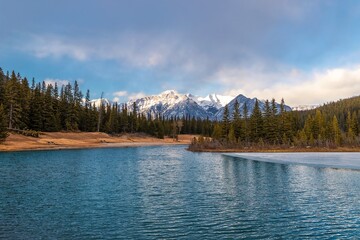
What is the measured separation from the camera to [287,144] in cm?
10388

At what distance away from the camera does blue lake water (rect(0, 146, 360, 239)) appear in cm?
1845

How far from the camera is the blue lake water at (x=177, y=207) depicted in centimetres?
1845

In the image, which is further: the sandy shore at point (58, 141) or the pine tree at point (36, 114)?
the pine tree at point (36, 114)

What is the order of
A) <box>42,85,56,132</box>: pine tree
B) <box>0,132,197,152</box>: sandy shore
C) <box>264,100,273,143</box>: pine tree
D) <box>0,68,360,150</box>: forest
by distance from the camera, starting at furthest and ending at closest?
<box>42,85,56,132</box>: pine tree
<box>264,100,273,143</box>: pine tree
<box>0,68,360,150</box>: forest
<box>0,132,197,152</box>: sandy shore

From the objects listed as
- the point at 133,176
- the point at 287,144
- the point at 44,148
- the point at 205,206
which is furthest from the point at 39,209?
the point at 287,144

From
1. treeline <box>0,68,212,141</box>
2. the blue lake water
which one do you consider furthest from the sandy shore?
the blue lake water

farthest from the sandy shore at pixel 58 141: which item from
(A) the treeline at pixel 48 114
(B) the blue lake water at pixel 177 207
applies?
(B) the blue lake water at pixel 177 207

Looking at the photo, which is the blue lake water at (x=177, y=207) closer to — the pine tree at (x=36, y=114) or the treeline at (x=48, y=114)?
the treeline at (x=48, y=114)

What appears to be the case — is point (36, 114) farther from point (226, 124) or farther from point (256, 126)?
point (256, 126)

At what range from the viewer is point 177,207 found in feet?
78.9

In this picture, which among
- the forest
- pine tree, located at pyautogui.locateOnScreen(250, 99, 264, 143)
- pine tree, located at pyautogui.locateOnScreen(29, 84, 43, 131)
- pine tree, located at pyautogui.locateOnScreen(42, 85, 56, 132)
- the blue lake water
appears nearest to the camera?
the blue lake water

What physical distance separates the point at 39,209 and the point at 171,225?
34.2ft

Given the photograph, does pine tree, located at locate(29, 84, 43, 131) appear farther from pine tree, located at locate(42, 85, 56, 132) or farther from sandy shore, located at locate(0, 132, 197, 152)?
sandy shore, located at locate(0, 132, 197, 152)

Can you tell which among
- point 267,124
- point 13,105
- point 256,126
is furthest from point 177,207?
point 13,105
